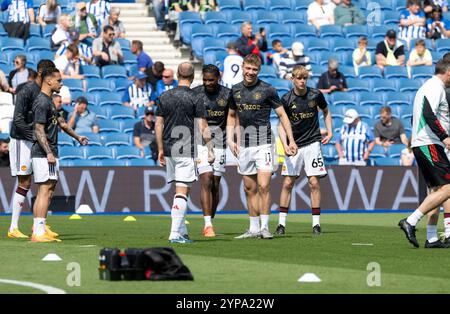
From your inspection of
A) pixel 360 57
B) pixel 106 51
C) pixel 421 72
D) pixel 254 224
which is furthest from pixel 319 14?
pixel 254 224

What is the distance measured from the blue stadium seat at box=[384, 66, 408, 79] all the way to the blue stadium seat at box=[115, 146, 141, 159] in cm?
818

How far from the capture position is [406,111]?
3005 cm

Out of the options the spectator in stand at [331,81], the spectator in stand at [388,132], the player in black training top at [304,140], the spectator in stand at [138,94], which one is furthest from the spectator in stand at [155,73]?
the player in black training top at [304,140]

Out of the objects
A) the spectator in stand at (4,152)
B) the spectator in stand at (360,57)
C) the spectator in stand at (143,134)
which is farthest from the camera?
the spectator in stand at (360,57)

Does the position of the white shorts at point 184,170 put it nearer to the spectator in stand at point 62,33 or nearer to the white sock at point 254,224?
the white sock at point 254,224

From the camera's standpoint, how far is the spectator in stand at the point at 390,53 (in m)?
31.3

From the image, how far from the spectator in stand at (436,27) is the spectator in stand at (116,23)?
884 cm

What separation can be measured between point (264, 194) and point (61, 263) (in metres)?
4.37

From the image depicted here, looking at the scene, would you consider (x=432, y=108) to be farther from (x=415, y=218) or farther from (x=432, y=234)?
(x=432, y=234)

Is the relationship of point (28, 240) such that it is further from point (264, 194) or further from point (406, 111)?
point (406, 111)

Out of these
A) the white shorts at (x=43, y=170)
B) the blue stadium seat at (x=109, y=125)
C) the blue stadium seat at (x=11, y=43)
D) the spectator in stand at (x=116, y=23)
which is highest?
the spectator in stand at (x=116, y=23)

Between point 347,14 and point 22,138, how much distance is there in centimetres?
1767

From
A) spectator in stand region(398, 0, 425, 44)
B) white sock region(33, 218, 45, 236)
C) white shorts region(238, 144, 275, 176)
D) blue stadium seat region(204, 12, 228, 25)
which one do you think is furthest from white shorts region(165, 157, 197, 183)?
spectator in stand region(398, 0, 425, 44)
